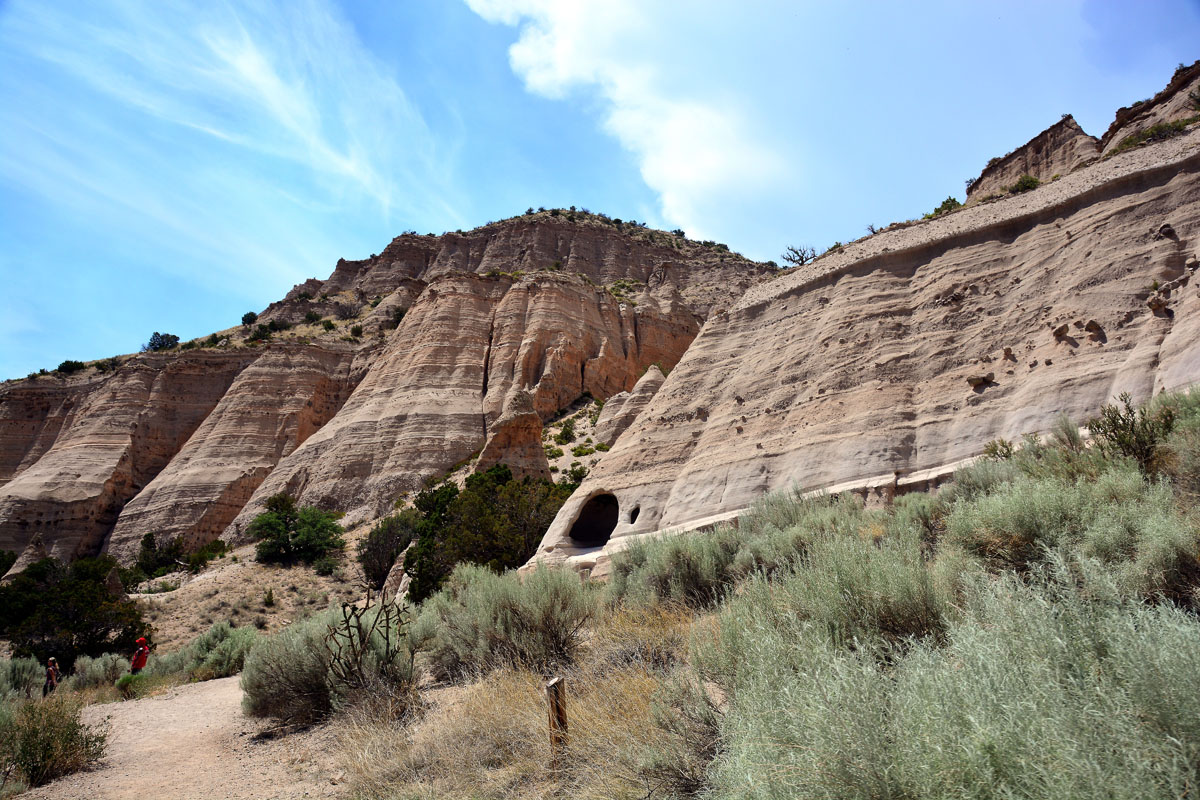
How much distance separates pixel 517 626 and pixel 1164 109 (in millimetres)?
25339

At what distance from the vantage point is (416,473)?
122 feet

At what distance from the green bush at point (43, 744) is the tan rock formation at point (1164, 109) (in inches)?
1021

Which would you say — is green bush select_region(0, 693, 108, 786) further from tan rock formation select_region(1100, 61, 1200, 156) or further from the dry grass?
tan rock formation select_region(1100, 61, 1200, 156)

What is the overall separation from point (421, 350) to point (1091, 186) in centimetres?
3753

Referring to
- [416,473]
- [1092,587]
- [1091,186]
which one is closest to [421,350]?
A: [416,473]

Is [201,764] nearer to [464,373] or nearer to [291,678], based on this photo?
[291,678]

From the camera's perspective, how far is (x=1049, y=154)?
24516 mm

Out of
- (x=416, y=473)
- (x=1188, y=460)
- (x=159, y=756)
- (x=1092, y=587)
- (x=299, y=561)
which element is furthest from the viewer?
(x=416, y=473)

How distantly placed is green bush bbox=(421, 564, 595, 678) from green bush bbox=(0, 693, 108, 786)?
3934 millimetres

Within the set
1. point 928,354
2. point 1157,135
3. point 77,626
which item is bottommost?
point 77,626

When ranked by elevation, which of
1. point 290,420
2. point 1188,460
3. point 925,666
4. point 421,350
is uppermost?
point 421,350

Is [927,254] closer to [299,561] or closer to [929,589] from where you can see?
[929,589]

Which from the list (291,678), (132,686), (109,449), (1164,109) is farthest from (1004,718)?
(109,449)

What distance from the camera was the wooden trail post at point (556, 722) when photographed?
4.57 metres
